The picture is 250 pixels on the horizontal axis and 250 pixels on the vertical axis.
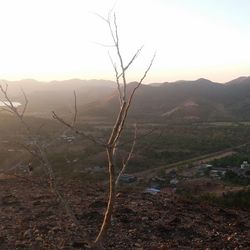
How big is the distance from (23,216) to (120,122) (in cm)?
449

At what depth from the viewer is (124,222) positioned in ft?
25.0

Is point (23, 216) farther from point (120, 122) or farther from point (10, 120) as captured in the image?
point (10, 120)

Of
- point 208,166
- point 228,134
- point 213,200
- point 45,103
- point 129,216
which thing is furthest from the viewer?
point 45,103

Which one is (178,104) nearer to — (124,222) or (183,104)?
(183,104)

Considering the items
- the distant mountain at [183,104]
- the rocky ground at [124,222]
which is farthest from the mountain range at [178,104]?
the rocky ground at [124,222]

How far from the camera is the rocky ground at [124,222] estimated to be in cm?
668

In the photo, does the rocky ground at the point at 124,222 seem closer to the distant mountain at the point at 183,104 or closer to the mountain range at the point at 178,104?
the mountain range at the point at 178,104

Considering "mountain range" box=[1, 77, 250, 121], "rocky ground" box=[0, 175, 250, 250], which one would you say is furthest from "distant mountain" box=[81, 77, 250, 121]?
"rocky ground" box=[0, 175, 250, 250]

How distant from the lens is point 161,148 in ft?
148

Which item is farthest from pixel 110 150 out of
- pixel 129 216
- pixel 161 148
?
pixel 161 148

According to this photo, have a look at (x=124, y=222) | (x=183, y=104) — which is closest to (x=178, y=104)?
(x=183, y=104)

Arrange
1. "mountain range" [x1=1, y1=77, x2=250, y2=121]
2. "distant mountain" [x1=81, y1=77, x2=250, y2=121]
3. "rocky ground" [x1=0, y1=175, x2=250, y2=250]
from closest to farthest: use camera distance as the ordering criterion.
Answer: "rocky ground" [x1=0, y1=175, x2=250, y2=250]
"mountain range" [x1=1, y1=77, x2=250, y2=121]
"distant mountain" [x1=81, y1=77, x2=250, y2=121]

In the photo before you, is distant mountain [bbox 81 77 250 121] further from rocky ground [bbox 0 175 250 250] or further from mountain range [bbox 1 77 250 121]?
rocky ground [bbox 0 175 250 250]

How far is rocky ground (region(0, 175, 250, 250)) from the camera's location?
6676 mm
